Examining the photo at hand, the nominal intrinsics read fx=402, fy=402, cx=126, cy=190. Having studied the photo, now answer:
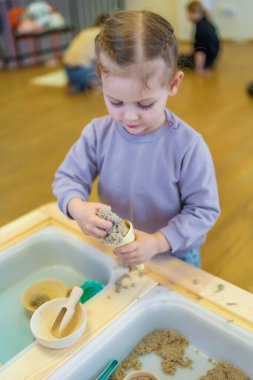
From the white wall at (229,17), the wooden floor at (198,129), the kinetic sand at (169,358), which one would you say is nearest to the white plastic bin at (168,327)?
the kinetic sand at (169,358)

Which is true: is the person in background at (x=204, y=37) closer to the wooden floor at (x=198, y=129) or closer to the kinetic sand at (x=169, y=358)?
the wooden floor at (x=198, y=129)

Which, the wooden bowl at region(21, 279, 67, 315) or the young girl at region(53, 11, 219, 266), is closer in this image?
the young girl at region(53, 11, 219, 266)

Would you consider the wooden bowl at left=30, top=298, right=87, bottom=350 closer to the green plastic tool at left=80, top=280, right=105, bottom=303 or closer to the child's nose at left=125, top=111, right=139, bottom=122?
the green plastic tool at left=80, top=280, right=105, bottom=303

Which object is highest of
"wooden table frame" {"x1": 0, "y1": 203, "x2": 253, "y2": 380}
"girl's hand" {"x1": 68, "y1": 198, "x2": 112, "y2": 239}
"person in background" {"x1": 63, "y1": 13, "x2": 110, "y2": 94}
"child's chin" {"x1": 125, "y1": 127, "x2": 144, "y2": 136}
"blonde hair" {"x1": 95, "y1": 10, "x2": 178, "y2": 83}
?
"blonde hair" {"x1": 95, "y1": 10, "x2": 178, "y2": 83}

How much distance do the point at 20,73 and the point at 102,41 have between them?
3602mm

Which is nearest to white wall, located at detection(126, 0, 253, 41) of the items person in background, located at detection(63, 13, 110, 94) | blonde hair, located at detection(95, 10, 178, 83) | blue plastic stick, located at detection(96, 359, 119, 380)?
person in background, located at detection(63, 13, 110, 94)

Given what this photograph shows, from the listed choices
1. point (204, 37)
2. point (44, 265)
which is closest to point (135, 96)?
point (44, 265)

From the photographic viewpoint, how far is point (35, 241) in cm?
88

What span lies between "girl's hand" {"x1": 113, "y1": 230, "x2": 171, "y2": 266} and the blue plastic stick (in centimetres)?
16

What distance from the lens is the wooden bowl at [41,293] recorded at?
77 centimetres

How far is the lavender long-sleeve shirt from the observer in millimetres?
759

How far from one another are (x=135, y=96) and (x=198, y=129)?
70.2 inches

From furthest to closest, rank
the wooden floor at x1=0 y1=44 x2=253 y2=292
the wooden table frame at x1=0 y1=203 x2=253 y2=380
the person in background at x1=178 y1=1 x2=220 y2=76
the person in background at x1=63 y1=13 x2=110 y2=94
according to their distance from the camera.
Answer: the person in background at x1=178 y1=1 x2=220 y2=76, the person in background at x1=63 y1=13 x2=110 y2=94, the wooden floor at x1=0 y1=44 x2=253 y2=292, the wooden table frame at x1=0 y1=203 x2=253 y2=380

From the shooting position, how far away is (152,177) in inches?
31.9
